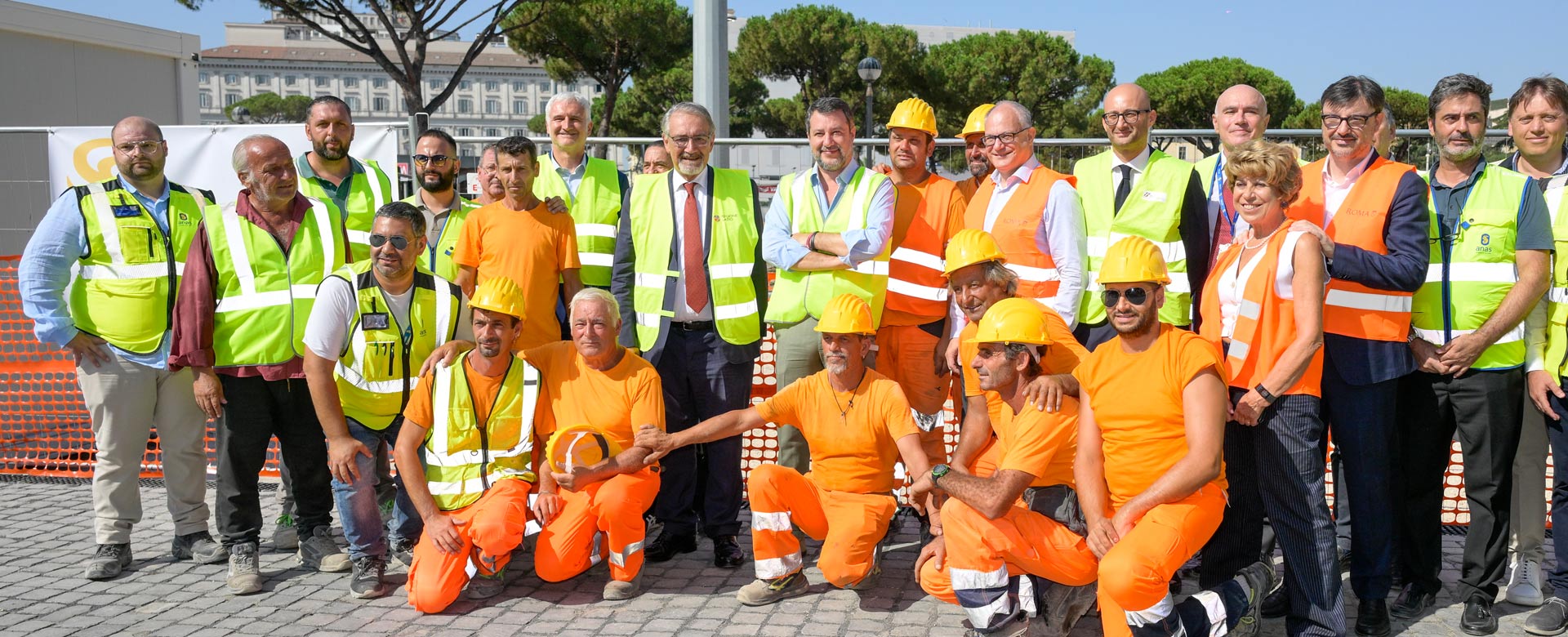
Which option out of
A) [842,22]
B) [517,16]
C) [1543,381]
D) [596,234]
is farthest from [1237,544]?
[842,22]

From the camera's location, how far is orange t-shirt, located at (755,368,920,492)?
15.4 feet

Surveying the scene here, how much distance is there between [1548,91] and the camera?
439 centimetres

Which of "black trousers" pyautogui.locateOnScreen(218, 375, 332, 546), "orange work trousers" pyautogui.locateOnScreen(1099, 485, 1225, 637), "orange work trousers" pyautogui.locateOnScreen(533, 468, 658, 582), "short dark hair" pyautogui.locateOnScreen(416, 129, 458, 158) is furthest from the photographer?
"short dark hair" pyautogui.locateOnScreen(416, 129, 458, 158)

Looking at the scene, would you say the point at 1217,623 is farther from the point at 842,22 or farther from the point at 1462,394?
the point at 842,22

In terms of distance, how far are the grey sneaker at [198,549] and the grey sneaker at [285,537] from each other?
26 centimetres

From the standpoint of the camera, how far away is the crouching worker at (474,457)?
15.2 ft

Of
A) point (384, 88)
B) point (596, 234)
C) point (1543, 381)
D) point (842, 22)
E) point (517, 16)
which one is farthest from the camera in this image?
point (384, 88)

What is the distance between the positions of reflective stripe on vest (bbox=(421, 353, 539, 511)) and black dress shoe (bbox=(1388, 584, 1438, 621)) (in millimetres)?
3746

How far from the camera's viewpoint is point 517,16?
125ft

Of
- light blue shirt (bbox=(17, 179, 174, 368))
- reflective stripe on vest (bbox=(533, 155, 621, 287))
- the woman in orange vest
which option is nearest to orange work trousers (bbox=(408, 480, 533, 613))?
reflective stripe on vest (bbox=(533, 155, 621, 287))

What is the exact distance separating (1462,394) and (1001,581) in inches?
82.6

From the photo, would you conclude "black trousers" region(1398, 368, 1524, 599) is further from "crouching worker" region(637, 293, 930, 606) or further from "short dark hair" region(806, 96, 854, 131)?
"short dark hair" region(806, 96, 854, 131)

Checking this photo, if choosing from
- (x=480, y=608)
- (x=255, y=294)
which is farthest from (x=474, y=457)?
(x=255, y=294)

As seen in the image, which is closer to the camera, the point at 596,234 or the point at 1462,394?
the point at 1462,394
